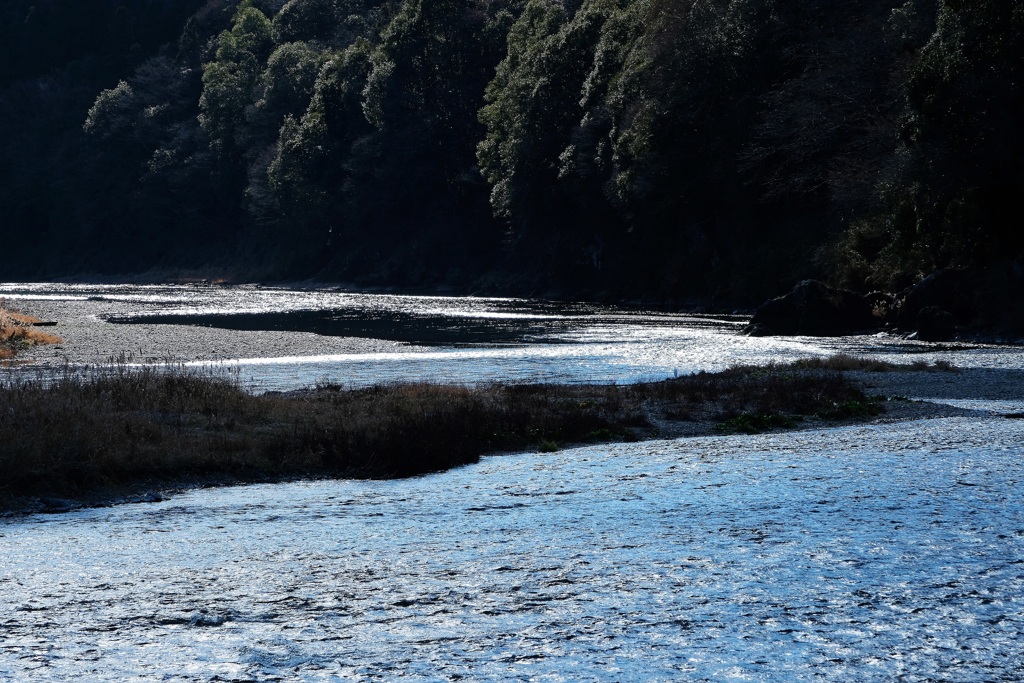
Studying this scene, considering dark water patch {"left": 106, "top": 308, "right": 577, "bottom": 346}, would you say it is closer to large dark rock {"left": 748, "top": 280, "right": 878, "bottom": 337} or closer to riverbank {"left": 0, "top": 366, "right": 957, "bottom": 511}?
large dark rock {"left": 748, "top": 280, "right": 878, "bottom": 337}

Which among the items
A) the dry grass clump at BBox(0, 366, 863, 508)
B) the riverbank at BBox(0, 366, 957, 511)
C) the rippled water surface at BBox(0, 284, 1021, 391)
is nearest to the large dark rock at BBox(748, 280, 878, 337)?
the rippled water surface at BBox(0, 284, 1021, 391)

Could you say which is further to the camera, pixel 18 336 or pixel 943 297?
pixel 943 297

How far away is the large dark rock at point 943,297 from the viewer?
43269mm

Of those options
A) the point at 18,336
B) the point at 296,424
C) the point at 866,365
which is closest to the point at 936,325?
the point at 866,365

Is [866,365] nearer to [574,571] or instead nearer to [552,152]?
[574,571]

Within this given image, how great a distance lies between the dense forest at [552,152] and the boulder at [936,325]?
2.00m

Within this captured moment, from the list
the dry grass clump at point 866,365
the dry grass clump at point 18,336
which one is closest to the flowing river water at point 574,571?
the dry grass clump at point 866,365

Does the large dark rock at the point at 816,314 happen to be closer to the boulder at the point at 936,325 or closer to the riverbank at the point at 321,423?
the boulder at the point at 936,325

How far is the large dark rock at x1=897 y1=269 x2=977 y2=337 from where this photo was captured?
43269 millimetres

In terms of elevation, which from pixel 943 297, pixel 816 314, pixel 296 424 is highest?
pixel 943 297

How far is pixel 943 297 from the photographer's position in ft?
144

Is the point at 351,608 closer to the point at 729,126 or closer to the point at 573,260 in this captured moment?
the point at 729,126

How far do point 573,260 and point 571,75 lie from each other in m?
12.0

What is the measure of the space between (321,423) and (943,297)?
1183 inches
